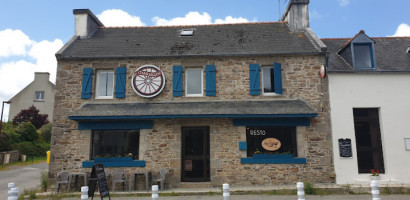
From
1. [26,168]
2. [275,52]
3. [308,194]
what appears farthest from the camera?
[26,168]

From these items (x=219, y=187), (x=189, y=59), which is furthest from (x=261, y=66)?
(x=219, y=187)

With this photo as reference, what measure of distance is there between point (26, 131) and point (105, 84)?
1426cm

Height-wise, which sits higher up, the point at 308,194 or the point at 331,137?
the point at 331,137

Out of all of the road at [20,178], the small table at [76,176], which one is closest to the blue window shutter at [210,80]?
the small table at [76,176]

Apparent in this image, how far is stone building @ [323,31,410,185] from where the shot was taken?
9.33 meters

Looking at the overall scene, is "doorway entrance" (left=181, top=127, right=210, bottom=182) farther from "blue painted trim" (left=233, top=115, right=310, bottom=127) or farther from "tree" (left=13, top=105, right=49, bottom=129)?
"tree" (left=13, top=105, right=49, bottom=129)

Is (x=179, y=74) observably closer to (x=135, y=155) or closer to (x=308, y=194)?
(x=135, y=155)

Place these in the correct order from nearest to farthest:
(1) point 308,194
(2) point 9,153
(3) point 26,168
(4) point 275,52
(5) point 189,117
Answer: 1. (1) point 308,194
2. (5) point 189,117
3. (4) point 275,52
4. (3) point 26,168
5. (2) point 9,153

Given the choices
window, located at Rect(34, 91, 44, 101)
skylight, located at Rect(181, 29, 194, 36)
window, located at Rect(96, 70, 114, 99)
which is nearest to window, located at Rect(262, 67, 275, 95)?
skylight, located at Rect(181, 29, 194, 36)

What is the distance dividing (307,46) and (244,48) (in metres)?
2.40

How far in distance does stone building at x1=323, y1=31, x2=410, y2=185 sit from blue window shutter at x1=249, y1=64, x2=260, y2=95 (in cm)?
256

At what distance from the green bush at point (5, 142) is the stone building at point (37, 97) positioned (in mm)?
12617

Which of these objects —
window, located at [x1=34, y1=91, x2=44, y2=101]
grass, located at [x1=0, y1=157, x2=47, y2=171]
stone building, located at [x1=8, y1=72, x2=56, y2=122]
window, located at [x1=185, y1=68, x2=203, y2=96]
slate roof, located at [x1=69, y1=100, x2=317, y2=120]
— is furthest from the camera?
window, located at [x1=34, y1=91, x2=44, y2=101]

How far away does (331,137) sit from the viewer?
31.4 ft
